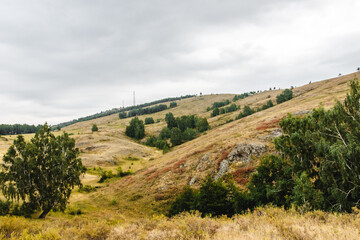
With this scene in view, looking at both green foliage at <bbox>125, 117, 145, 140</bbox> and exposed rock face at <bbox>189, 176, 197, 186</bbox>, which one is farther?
green foliage at <bbox>125, 117, 145, 140</bbox>

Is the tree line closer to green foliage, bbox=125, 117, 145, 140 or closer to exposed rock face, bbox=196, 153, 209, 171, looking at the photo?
exposed rock face, bbox=196, 153, 209, 171

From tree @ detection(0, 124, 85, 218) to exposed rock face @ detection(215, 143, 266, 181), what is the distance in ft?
84.6

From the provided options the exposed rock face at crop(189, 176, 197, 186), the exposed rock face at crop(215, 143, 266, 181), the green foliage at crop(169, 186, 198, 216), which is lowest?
the exposed rock face at crop(189, 176, 197, 186)

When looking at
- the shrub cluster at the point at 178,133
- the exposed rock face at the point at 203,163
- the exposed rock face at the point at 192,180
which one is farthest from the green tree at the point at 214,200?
the shrub cluster at the point at 178,133

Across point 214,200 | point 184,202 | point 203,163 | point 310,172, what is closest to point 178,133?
point 203,163

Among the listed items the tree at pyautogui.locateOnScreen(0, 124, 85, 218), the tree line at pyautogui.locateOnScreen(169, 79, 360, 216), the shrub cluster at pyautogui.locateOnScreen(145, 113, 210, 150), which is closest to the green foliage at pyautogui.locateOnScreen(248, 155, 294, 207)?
the tree line at pyautogui.locateOnScreen(169, 79, 360, 216)

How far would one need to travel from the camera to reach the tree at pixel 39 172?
26.7m

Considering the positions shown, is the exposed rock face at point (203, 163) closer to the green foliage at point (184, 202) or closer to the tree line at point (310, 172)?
the green foliage at point (184, 202)

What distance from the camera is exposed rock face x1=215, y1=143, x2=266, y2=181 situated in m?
35.7

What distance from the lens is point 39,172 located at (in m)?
28.1

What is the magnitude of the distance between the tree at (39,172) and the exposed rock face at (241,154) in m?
25.8

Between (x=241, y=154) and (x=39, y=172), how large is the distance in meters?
34.3

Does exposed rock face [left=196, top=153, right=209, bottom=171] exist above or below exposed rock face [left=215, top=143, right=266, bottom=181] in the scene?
below

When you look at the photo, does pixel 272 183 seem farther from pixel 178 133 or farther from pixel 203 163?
pixel 178 133
